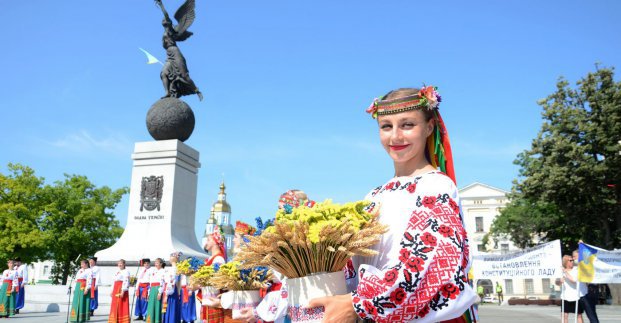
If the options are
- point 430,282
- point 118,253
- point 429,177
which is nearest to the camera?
point 430,282

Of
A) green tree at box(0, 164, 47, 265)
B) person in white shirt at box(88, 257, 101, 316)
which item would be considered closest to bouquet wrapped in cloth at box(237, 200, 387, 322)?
person in white shirt at box(88, 257, 101, 316)

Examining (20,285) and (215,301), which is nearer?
(215,301)

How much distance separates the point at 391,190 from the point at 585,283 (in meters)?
9.85

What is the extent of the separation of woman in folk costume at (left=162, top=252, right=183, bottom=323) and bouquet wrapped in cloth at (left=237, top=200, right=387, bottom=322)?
32.6 ft

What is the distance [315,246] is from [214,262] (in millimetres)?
4180

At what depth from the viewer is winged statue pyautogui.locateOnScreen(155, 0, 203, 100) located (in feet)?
62.1

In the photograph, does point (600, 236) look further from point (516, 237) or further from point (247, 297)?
point (247, 297)

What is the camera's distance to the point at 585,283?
1054 cm

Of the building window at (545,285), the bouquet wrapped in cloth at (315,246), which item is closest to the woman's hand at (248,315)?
the bouquet wrapped in cloth at (315,246)

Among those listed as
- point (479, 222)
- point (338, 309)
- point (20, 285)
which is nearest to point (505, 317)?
point (20, 285)

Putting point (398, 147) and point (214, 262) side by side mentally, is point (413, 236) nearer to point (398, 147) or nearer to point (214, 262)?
point (398, 147)

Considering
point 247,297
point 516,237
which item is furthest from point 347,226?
point 516,237

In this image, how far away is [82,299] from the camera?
42.8 feet

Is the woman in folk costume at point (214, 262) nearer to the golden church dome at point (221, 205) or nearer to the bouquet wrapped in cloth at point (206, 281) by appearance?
the bouquet wrapped in cloth at point (206, 281)
